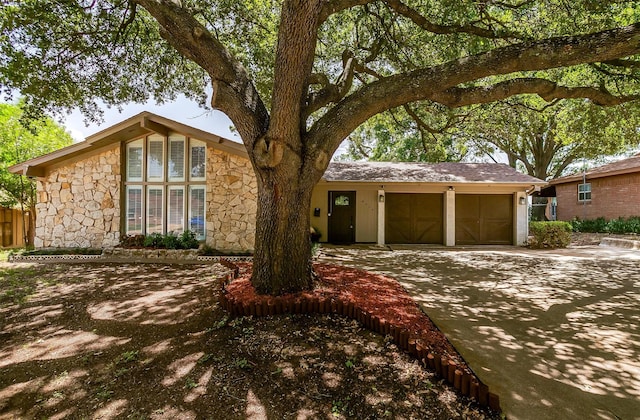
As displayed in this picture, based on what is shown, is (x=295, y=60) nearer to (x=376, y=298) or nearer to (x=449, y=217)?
(x=376, y=298)

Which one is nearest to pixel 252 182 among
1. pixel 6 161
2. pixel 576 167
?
pixel 6 161

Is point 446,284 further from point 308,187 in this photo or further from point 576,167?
point 576,167

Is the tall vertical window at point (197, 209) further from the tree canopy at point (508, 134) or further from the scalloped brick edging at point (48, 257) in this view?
the tree canopy at point (508, 134)

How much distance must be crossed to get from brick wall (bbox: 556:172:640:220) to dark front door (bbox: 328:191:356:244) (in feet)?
42.0

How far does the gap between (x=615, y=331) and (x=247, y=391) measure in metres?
4.43

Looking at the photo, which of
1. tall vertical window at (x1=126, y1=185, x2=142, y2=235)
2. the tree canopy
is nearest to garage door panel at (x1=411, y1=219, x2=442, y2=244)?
the tree canopy

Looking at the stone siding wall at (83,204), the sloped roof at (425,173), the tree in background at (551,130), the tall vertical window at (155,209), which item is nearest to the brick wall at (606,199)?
the tree in background at (551,130)

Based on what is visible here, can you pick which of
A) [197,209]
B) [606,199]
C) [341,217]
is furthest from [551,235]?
[197,209]

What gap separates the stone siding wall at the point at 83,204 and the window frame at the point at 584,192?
21500 millimetres

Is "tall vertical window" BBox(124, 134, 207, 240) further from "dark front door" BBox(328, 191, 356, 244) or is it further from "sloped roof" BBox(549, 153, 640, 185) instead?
"sloped roof" BBox(549, 153, 640, 185)

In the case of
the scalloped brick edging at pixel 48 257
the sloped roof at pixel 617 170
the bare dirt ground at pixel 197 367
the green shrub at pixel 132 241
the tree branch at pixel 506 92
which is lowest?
the bare dirt ground at pixel 197 367

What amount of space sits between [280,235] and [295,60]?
7.76ft

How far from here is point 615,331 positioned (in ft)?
12.1

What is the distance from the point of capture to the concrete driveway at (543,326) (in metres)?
2.44
